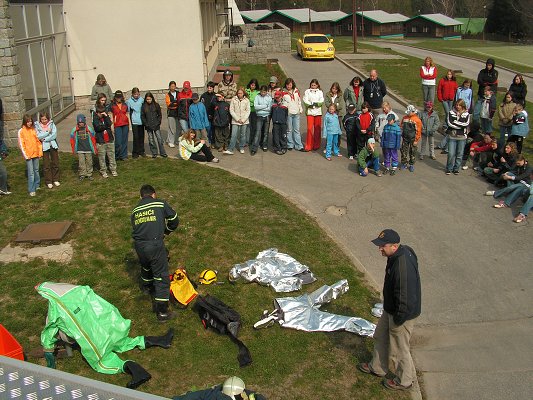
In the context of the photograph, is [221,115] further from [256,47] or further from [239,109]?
[256,47]

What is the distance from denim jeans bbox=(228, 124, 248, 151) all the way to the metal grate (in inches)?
442

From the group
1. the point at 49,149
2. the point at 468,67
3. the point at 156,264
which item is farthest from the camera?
the point at 468,67

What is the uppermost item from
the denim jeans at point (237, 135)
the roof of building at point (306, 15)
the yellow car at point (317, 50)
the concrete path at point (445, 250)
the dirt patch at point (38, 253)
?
the roof of building at point (306, 15)

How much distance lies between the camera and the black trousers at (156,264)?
7.56 metres

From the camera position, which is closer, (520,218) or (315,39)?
(520,218)

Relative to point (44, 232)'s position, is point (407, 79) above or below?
above

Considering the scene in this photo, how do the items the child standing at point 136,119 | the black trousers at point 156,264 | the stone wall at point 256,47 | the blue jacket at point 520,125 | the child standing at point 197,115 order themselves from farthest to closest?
1. the stone wall at point 256,47
2. the child standing at point 197,115
3. the child standing at point 136,119
4. the blue jacket at point 520,125
5. the black trousers at point 156,264

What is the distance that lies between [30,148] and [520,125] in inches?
426

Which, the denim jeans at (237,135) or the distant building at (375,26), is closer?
the denim jeans at (237,135)

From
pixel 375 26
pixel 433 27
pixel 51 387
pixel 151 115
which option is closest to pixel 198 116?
pixel 151 115

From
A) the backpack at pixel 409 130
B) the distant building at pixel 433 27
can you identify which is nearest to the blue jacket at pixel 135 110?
the backpack at pixel 409 130

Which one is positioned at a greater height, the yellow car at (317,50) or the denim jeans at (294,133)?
the yellow car at (317,50)

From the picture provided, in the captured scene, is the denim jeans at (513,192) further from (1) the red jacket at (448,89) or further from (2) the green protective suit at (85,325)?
(2) the green protective suit at (85,325)

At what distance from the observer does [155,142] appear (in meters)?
14.3
